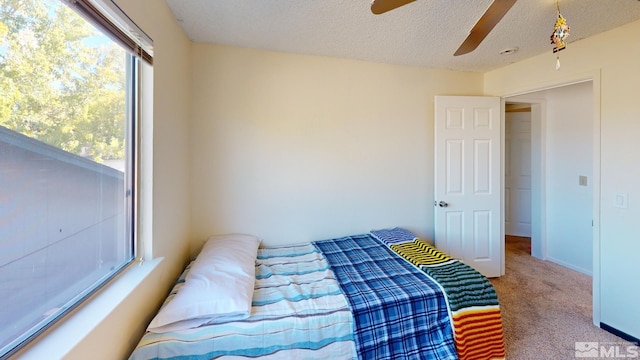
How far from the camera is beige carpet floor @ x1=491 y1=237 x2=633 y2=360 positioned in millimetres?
1874

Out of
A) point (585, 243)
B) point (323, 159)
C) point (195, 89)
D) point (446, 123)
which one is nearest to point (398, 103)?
point (446, 123)

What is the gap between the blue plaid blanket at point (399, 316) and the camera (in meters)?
1.48

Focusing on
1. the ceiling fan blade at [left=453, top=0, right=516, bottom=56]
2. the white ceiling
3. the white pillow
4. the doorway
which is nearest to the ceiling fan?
the ceiling fan blade at [left=453, top=0, right=516, bottom=56]

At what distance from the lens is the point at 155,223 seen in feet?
5.12

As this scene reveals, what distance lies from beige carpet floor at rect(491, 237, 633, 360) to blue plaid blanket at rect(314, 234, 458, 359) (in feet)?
2.14

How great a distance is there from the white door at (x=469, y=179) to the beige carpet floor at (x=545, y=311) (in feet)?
1.30

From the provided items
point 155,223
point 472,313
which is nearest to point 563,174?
point 472,313

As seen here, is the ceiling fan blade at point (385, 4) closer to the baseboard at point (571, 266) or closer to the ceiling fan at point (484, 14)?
the ceiling fan at point (484, 14)

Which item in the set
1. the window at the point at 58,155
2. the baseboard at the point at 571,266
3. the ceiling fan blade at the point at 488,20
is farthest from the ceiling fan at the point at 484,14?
the baseboard at the point at 571,266

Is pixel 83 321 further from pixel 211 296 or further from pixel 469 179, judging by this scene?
pixel 469 179

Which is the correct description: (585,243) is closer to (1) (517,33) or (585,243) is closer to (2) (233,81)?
(1) (517,33)

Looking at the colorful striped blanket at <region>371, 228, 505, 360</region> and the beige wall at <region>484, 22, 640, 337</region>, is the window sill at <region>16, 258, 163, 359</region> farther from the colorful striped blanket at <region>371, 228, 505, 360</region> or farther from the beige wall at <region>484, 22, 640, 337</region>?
the beige wall at <region>484, 22, 640, 337</region>

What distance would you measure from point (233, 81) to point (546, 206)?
4.01m

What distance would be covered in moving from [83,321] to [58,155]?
625 mm
